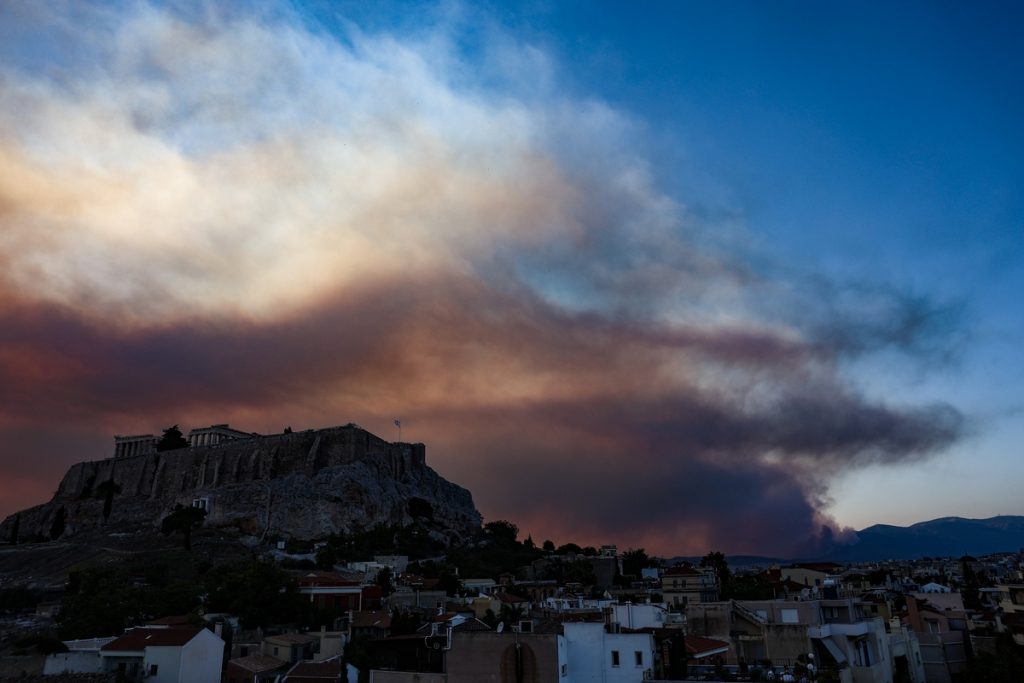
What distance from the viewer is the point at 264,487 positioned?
322ft

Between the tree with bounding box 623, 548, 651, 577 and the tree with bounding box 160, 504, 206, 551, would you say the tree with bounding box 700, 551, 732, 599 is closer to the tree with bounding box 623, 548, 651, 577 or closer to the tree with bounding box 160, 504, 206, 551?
the tree with bounding box 623, 548, 651, 577

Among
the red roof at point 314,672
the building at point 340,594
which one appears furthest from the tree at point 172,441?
the red roof at point 314,672

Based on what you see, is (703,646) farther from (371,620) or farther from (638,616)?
(371,620)

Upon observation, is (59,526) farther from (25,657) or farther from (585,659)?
(585,659)

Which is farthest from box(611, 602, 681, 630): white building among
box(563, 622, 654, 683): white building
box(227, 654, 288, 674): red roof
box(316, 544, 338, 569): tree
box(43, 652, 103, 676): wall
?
box(316, 544, 338, 569): tree

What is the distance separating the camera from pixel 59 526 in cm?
11812

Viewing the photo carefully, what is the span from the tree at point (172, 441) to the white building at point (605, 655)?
355 feet

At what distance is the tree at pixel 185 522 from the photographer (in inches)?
3391

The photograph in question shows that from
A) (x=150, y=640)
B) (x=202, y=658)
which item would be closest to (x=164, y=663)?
(x=150, y=640)

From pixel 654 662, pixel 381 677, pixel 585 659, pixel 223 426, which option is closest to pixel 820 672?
pixel 654 662

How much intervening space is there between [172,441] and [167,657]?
96.7m

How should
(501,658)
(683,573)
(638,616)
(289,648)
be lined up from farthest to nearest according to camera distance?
(683,573), (289,648), (638,616), (501,658)

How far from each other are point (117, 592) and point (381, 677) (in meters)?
34.2

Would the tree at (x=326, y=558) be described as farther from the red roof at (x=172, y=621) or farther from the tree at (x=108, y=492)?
the tree at (x=108, y=492)
